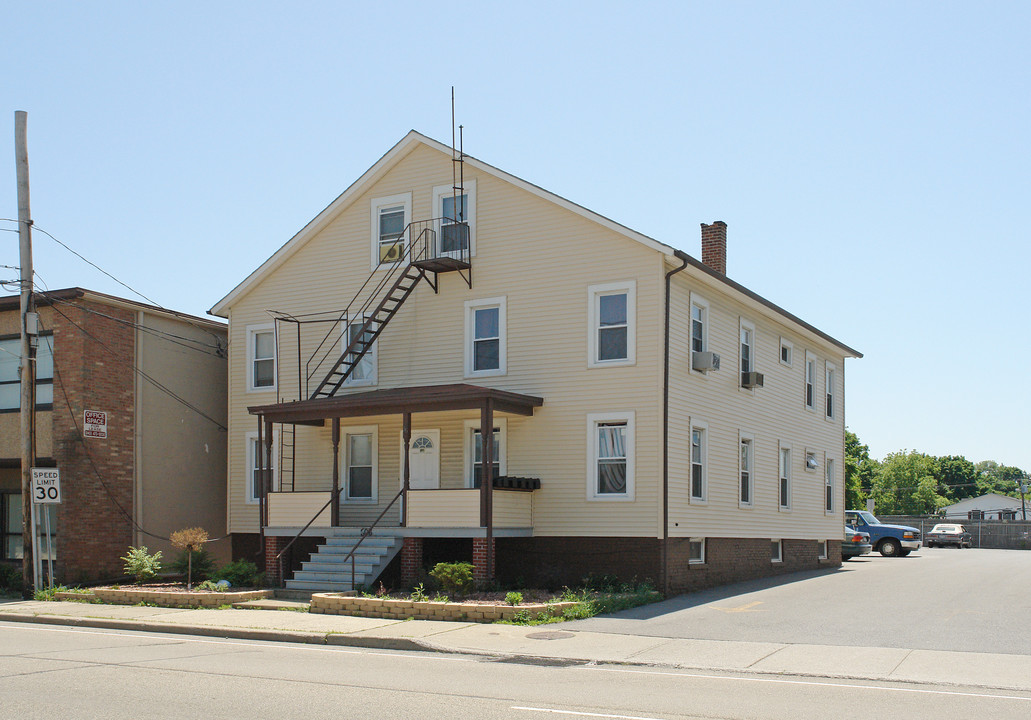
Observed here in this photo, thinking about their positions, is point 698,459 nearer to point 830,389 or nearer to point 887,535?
point 830,389

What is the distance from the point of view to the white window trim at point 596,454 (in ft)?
67.4

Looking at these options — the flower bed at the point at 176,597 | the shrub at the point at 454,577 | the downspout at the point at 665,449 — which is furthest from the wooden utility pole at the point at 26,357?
the downspout at the point at 665,449

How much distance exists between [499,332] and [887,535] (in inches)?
928

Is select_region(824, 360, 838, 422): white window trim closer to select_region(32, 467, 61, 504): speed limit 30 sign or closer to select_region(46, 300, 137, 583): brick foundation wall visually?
select_region(46, 300, 137, 583): brick foundation wall

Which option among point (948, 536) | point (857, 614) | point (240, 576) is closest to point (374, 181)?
point (240, 576)

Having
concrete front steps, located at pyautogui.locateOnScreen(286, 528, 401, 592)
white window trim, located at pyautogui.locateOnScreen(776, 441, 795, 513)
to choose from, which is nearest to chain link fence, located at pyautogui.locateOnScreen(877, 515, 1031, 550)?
white window trim, located at pyautogui.locateOnScreen(776, 441, 795, 513)

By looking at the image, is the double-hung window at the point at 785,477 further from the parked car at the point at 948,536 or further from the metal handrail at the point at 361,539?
the parked car at the point at 948,536

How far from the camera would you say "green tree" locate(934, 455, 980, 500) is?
154 metres

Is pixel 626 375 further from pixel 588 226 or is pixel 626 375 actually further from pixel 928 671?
pixel 928 671

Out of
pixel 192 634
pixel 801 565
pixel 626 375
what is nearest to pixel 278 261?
pixel 626 375

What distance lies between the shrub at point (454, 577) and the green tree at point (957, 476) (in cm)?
14858

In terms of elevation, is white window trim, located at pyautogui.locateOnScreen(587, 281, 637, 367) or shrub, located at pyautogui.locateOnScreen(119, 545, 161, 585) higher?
white window trim, located at pyautogui.locateOnScreen(587, 281, 637, 367)

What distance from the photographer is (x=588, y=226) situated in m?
21.6

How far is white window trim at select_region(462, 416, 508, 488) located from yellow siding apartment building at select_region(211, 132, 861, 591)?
42 millimetres
